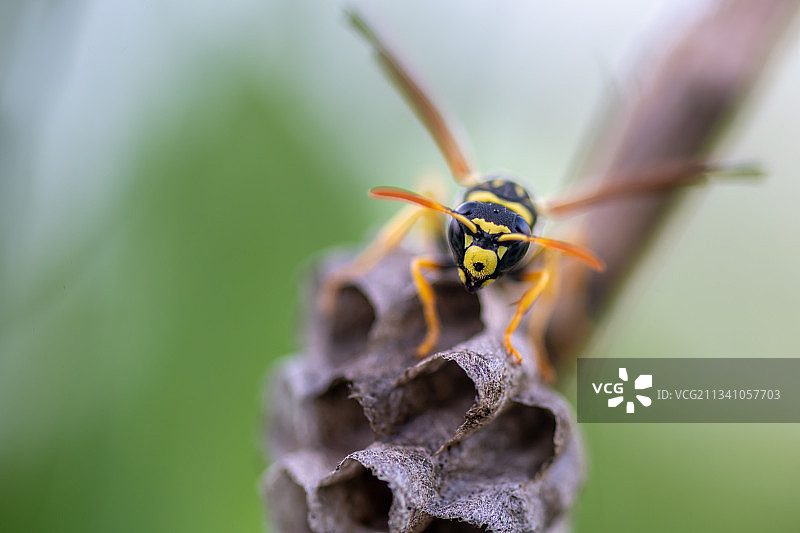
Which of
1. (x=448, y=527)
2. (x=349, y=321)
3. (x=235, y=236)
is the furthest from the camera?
(x=235, y=236)

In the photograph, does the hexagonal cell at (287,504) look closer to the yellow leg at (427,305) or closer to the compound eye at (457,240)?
the yellow leg at (427,305)

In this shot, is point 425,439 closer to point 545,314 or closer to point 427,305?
point 427,305

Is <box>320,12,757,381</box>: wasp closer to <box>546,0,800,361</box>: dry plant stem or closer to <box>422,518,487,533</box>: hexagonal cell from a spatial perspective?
<box>546,0,800,361</box>: dry plant stem

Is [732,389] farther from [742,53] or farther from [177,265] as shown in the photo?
[177,265]

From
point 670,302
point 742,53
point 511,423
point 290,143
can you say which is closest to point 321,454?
point 511,423

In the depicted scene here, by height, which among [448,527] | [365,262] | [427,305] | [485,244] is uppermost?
[365,262]

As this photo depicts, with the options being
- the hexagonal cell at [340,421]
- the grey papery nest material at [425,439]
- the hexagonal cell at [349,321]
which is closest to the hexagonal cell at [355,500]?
the grey papery nest material at [425,439]

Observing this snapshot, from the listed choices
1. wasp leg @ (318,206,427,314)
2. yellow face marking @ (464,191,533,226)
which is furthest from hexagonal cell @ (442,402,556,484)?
wasp leg @ (318,206,427,314)

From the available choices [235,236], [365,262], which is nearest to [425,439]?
[365,262]
